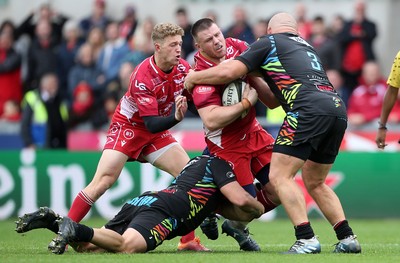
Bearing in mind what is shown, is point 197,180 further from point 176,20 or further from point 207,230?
point 176,20

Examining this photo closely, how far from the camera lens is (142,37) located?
19594mm

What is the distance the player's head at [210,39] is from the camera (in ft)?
36.0

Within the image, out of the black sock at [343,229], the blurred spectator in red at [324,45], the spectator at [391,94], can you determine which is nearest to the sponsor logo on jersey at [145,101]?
the black sock at [343,229]

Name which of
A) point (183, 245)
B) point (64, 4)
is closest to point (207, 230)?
point (183, 245)

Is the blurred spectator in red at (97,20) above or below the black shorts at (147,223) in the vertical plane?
above

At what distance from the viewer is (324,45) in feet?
63.4

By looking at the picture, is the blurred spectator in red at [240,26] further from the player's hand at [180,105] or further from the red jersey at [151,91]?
the player's hand at [180,105]

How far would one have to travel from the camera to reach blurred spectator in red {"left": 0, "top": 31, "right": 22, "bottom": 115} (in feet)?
66.9

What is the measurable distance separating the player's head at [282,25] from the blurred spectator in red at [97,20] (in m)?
10.6

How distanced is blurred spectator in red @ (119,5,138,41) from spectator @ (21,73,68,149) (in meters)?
2.45

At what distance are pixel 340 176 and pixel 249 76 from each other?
6656 millimetres

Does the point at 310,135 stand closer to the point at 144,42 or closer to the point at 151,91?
the point at 151,91

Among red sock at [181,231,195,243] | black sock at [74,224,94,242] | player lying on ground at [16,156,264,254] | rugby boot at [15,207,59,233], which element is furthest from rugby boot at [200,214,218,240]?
rugby boot at [15,207,59,233]

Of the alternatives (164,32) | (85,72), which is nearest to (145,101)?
(164,32)
